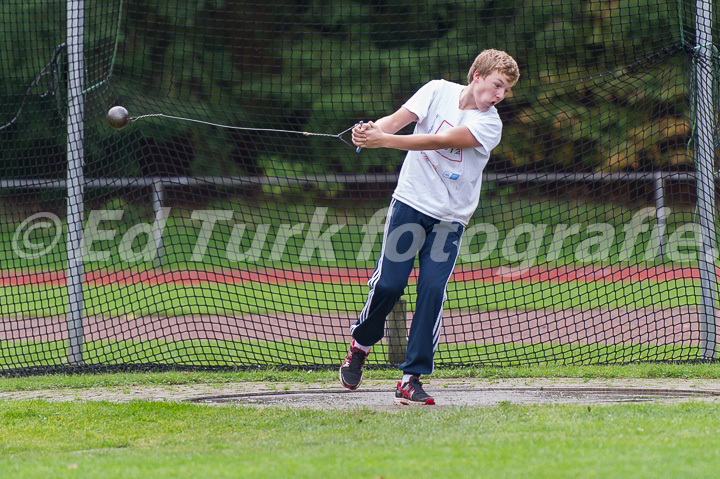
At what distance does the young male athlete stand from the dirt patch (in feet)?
1.56

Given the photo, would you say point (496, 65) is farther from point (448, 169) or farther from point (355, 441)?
point (355, 441)

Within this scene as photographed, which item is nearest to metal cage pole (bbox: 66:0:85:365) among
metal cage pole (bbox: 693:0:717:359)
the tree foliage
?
metal cage pole (bbox: 693:0:717:359)

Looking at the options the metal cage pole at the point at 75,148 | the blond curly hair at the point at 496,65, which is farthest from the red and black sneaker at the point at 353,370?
the metal cage pole at the point at 75,148

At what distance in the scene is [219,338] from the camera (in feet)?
26.2

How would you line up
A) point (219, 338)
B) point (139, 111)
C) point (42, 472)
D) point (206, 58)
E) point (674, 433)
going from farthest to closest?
point (206, 58) < point (139, 111) < point (219, 338) < point (674, 433) < point (42, 472)

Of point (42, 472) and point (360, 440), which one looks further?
point (360, 440)

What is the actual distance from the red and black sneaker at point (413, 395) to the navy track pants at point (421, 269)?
0.07 meters

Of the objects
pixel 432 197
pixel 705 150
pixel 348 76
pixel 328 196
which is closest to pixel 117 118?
pixel 432 197

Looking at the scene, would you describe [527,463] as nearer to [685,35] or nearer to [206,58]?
[685,35]

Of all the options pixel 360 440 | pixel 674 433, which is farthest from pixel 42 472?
pixel 674 433

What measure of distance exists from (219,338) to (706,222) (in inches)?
169

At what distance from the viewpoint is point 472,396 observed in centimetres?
508

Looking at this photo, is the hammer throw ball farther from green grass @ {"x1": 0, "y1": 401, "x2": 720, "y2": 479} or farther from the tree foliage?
the tree foliage

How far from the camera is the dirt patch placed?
194 inches
